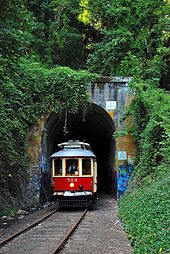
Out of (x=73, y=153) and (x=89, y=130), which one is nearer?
(x=73, y=153)

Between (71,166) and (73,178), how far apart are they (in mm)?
628

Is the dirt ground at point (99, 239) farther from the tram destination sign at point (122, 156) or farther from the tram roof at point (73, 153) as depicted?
the tram destination sign at point (122, 156)

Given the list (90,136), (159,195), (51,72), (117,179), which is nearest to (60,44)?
(51,72)

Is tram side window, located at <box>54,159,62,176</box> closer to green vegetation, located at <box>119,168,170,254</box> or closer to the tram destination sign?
the tram destination sign

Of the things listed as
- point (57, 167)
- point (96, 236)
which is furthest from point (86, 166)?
point (96, 236)

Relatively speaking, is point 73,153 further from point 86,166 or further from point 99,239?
point 99,239

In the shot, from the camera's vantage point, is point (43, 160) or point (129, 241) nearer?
point (129, 241)

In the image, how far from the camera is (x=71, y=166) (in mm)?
14680

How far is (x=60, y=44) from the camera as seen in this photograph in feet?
76.8

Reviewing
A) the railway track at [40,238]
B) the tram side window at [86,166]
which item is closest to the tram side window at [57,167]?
the tram side window at [86,166]

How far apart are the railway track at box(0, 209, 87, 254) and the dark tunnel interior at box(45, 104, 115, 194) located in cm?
713

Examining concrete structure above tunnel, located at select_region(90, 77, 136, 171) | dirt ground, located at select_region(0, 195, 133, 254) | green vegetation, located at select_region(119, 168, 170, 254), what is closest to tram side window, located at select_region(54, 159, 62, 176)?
dirt ground, located at select_region(0, 195, 133, 254)

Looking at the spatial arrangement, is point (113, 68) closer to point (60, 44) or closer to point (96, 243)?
point (60, 44)

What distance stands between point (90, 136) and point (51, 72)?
42.0ft
